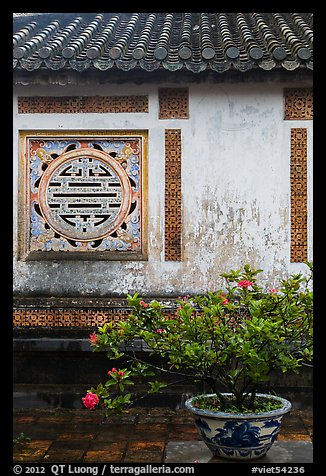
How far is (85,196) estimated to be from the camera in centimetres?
802

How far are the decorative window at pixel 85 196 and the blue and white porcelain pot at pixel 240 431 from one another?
9.58 feet

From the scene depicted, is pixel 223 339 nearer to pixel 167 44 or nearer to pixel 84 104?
pixel 84 104

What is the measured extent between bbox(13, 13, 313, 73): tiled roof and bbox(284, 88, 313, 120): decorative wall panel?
0.52 metres

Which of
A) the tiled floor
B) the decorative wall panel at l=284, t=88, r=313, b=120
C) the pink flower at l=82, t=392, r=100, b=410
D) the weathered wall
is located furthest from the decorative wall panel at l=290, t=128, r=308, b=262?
the pink flower at l=82, t=392, r=100, b=410

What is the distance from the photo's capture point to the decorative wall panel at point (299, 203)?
7918 millimetres

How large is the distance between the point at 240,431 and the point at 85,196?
3.66 meters

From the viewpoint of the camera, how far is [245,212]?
796 cm

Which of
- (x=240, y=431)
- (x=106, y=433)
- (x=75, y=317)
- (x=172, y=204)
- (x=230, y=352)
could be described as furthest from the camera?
(x=172, y=204)

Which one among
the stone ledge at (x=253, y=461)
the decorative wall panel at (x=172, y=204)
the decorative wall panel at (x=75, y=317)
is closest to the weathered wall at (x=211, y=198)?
the decorative wall panel at (x=172, y=204)

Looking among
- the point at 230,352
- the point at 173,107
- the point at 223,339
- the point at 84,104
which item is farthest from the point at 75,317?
the point at 230,352

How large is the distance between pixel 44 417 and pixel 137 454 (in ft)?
5.84

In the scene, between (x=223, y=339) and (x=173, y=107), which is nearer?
(x=223, y=339)

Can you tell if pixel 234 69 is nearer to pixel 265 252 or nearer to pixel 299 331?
pixel 265 252

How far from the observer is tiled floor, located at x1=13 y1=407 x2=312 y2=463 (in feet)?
19.9
